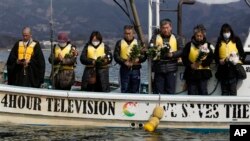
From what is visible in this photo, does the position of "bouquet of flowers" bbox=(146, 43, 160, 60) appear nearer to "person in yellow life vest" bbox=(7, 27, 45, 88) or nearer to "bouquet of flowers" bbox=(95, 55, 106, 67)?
"bouquet of flowers" bbox=(95, 55, 106, 67)

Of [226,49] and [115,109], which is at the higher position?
[226,49]

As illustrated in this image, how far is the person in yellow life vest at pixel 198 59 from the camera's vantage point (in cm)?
1478

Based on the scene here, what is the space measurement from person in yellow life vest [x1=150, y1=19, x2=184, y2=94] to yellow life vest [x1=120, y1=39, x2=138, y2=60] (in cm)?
43

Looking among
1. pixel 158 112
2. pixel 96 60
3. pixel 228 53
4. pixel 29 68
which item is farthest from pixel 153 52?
pixel 29 68

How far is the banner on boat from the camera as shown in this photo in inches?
571

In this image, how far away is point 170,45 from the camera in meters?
15.0

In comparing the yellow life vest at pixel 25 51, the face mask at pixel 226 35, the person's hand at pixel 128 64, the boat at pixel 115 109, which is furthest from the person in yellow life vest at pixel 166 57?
the yellow life vest at pixel 25 51

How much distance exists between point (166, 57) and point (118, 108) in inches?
59.7

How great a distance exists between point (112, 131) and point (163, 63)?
6.02ft

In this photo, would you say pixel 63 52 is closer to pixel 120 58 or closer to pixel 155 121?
pixel 120 58

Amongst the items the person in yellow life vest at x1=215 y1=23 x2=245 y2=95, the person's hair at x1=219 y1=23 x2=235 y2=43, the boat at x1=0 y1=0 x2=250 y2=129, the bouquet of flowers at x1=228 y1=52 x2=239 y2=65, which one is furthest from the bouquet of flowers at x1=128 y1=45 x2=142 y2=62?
the bouquet of flowers at x1=228 y1=52 x2=239 y2=65

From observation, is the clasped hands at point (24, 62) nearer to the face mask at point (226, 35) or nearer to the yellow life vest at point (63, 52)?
the yellow life vest at point (63, 52)

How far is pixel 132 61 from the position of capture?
49.5 ft

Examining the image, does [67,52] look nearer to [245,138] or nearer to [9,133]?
[9,133]
